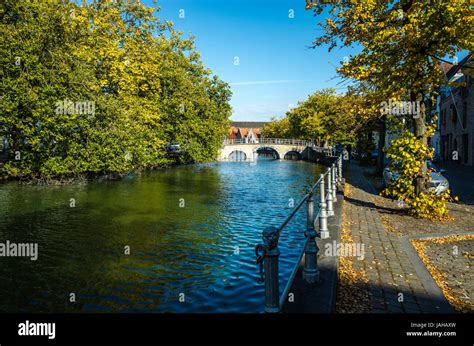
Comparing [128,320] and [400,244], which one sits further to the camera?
[400,244]

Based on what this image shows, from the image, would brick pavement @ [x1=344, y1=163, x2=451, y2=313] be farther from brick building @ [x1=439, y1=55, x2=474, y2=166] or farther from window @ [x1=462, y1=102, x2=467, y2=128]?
window @ [x1=462, y1=102, x2=467, y2=128]

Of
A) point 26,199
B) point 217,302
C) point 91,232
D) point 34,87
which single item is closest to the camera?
point 217,302

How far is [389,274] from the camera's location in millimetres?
6273

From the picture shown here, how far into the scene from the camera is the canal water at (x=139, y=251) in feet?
24.7

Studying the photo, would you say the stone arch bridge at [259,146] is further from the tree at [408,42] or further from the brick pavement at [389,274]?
the brick pavement at [389,274]

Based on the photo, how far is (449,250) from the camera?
8.01 metres

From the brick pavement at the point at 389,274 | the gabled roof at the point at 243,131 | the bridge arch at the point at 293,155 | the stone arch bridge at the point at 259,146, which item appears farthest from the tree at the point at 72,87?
the gabled roof at the point at 243,131

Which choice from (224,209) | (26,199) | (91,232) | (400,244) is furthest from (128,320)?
(26,199)

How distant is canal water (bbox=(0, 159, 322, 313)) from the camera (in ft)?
24.7

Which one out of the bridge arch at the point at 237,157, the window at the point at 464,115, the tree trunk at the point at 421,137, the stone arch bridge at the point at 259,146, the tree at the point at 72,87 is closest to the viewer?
the tree trunk at the point at 421,137

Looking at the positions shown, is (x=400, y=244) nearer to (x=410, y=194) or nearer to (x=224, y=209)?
(x=410, y=194)

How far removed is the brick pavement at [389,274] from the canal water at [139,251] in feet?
6.98

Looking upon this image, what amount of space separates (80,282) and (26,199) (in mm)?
12973

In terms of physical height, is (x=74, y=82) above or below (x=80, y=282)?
above
